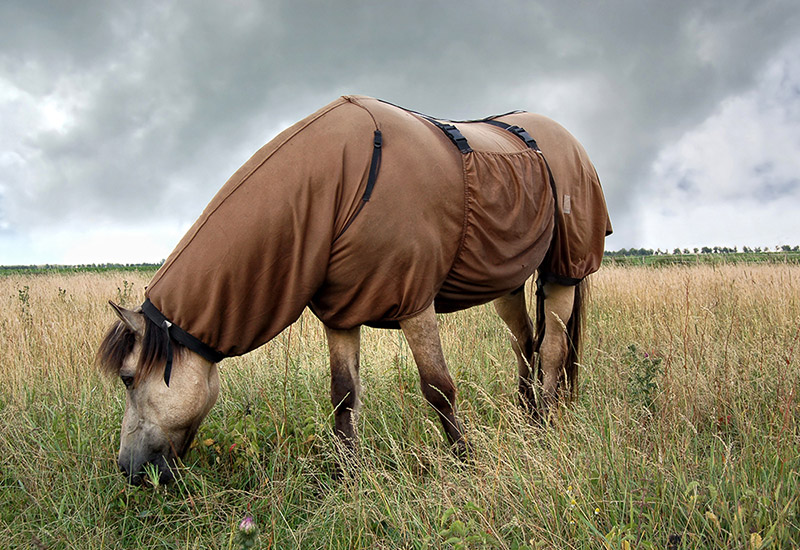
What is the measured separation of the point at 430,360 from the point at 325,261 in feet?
2.60

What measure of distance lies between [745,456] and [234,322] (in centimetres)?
257

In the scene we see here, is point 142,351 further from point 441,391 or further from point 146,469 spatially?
point 441,391

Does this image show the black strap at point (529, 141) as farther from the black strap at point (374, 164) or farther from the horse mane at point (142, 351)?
the horse mane at point (142, 351)

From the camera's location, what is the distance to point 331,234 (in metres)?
2.60

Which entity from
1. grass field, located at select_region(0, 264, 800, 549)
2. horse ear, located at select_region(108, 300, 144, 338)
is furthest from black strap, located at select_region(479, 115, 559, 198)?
horse ear, located at select_region(108, 300, 144, 338)

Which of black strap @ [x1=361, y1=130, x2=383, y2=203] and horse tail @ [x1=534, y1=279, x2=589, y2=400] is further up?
black strap @ [x1=361, y1=130, x2=383, y2=203]

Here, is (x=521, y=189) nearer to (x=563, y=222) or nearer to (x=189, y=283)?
(x=563, y=222)

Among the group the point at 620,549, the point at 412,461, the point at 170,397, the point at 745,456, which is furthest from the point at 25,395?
the point at 745,456

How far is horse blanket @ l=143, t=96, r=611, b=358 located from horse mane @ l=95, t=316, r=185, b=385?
105mm

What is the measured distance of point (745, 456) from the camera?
8.42ft

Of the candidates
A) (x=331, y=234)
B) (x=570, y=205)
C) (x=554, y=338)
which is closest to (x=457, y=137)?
(x=331, y=234)

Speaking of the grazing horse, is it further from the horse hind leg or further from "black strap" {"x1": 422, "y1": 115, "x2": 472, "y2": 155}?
the horse hind leg

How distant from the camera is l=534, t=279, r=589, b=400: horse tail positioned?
14.0ft

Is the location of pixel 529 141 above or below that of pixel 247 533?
above
